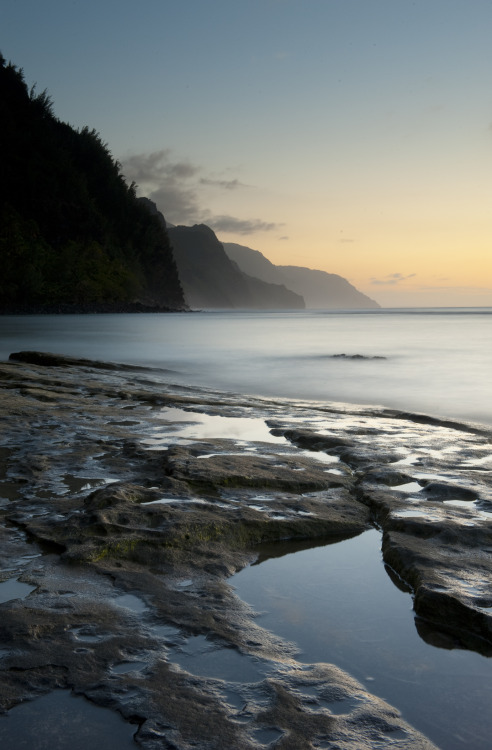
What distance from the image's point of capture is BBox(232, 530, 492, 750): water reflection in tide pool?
1.77m

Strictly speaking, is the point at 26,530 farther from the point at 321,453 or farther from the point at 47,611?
the point at 321,453

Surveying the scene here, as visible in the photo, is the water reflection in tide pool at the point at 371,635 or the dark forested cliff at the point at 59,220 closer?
the water reflection in tide pool at the point at 371,635

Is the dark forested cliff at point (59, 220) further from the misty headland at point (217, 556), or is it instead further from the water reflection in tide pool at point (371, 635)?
the water reflection in tide pool at point (371, 635)

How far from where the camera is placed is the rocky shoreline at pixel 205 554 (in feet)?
5.71

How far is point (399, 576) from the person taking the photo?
278 centimetres

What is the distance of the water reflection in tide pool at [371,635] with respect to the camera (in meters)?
1.77

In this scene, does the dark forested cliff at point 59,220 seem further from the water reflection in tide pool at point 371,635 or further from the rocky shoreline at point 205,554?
the water reflection in tide pool at point 371,635

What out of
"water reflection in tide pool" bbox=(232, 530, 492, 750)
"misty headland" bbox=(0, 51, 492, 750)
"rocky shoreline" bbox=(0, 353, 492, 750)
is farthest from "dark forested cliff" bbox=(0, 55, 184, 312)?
"water reflection in tide pool" bbox=(232, 530, 492, 750)

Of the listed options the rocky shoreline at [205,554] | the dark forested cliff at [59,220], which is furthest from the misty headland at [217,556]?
the dark forested cliff at [59,220]

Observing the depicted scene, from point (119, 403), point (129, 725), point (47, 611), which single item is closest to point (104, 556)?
point (47, 611)

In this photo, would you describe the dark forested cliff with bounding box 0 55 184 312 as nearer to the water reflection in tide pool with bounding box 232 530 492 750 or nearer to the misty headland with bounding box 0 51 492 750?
the misty headland with bounding box 0 51 492 750

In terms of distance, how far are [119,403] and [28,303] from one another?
59939 millimetres

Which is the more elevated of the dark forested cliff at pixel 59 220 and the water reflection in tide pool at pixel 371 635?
the dark forested cliff at pixel 59 220

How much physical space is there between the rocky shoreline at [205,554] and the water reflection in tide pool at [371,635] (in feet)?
0.25
